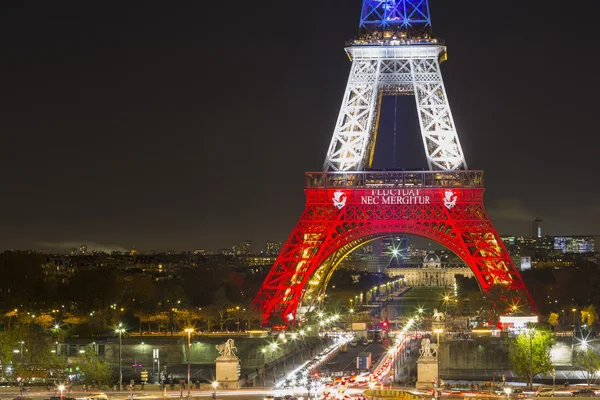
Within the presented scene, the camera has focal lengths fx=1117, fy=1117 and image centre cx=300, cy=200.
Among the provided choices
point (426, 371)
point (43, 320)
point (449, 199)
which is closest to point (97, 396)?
point (426, 371)

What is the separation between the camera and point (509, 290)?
86.5 metres

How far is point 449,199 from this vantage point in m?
88.2

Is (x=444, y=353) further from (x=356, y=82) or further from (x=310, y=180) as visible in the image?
(x=356, y=82)

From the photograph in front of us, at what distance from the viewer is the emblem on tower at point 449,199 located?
88.0 m

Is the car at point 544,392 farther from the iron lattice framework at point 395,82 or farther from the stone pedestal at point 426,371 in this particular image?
the iron lattice framework at point 395,82

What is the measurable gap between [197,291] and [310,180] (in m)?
49.3

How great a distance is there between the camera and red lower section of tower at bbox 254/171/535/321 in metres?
87.9

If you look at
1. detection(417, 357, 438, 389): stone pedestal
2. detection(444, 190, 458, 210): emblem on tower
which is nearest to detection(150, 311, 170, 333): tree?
detection(444, 190, 458, 210): emblem on tower

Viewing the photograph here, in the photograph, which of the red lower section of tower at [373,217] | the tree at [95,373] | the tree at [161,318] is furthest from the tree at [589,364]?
the tree at [161,318]

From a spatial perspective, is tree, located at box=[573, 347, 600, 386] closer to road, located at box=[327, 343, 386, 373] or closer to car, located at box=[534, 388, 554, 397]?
car, located at box=[534, 388, 554, 397]

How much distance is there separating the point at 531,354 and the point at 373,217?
77.5 ft

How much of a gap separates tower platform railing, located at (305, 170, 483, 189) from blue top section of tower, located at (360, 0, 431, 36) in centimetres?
1174

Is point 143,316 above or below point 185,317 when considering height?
above

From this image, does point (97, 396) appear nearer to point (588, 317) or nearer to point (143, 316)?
point (143, 316)
